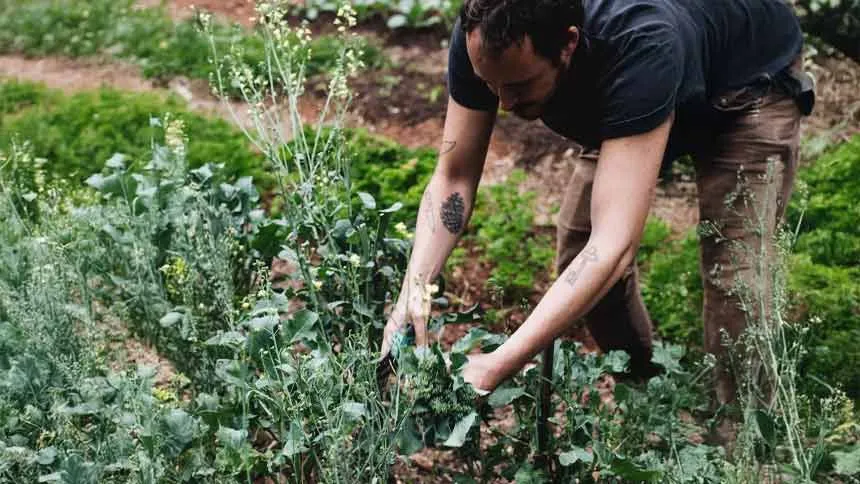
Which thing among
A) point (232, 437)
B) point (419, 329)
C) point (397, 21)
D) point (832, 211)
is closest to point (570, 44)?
point (419, 329)

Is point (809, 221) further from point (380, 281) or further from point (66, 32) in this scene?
point (66, 32)

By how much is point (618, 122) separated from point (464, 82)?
0.50 m

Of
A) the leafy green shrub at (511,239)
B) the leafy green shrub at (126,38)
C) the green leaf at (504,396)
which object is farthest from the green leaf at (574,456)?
the leafy green shrub at (126,38)

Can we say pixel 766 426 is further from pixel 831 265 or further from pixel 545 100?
pixel 831 265

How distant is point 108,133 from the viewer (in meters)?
5.40

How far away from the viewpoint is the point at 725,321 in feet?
10.8

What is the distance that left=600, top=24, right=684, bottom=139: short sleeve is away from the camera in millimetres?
2482

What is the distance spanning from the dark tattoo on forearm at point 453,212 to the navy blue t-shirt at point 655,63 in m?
0.29

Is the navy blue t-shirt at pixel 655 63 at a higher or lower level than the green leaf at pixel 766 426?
higher

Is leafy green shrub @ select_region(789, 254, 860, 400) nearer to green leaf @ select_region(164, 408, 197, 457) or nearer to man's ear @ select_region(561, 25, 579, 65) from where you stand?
man's ear @ select_region(561, 25, 579, 65)

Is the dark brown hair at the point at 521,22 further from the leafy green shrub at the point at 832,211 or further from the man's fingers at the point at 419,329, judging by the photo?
the leafy green shrub at the point at 832,211

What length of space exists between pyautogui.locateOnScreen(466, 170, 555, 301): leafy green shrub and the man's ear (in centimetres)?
178

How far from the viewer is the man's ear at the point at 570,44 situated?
248 centimetres

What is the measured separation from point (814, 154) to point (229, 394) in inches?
125
